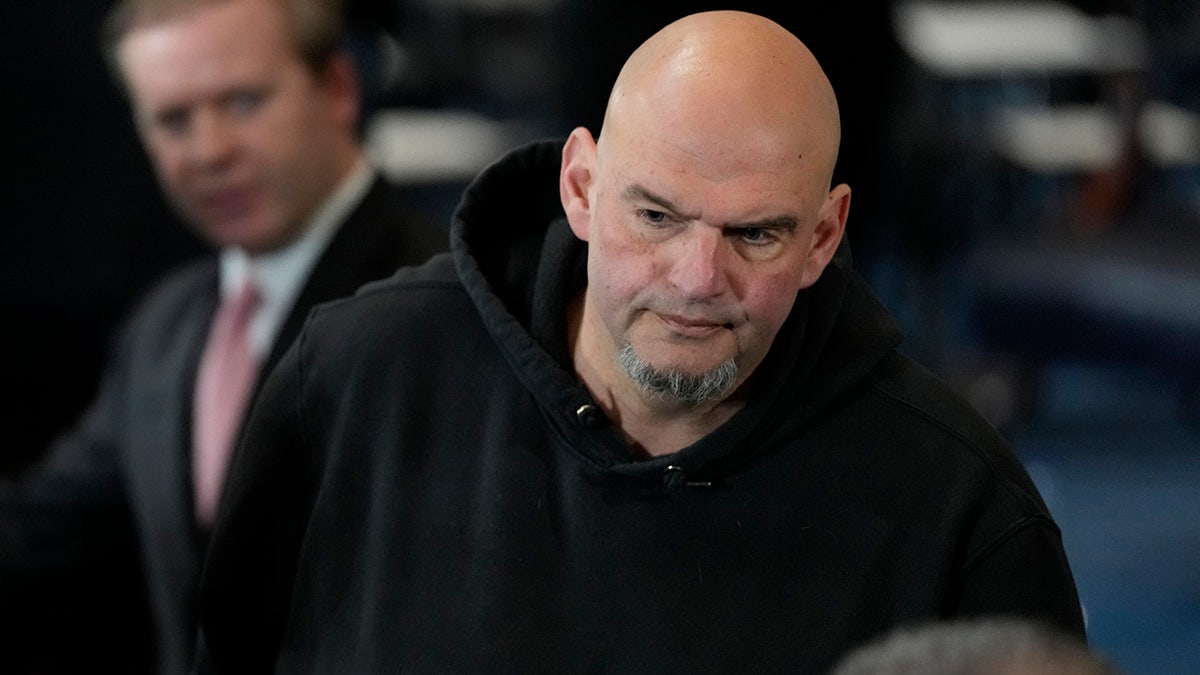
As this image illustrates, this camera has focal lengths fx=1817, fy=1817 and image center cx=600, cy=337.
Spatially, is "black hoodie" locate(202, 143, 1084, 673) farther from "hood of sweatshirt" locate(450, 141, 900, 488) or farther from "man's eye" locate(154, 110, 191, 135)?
"man's eye" locate(154, 110, 191, 135)

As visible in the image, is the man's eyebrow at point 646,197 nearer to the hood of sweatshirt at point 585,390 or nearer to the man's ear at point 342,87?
the hood of sweatshirt at point 585,390

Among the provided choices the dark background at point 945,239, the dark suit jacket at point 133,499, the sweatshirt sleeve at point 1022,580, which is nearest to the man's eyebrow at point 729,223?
the sweatshirt sleeve at point 1022,580

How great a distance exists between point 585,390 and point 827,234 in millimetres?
305

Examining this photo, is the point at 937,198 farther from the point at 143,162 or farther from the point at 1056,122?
the point at 143,162

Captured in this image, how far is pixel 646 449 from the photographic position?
1.95 m

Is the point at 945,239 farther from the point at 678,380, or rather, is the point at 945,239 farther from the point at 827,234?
the point at 678,380

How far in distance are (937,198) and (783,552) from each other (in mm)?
3822

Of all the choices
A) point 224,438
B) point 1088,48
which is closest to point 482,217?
point 224,438

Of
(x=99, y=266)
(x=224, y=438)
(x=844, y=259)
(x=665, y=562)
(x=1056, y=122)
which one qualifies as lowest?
(x=1056, y=122)

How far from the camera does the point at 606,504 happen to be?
1904 mm

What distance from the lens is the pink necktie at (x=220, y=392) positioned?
2777 mm

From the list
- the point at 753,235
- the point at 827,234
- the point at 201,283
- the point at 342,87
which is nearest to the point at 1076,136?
the point at 342,87

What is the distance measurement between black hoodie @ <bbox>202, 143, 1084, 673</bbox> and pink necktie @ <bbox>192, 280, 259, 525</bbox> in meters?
0.74

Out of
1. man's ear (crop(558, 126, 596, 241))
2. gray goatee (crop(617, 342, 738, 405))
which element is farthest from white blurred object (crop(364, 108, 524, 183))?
gray goatee (crop(617, 342, 738, 405))
